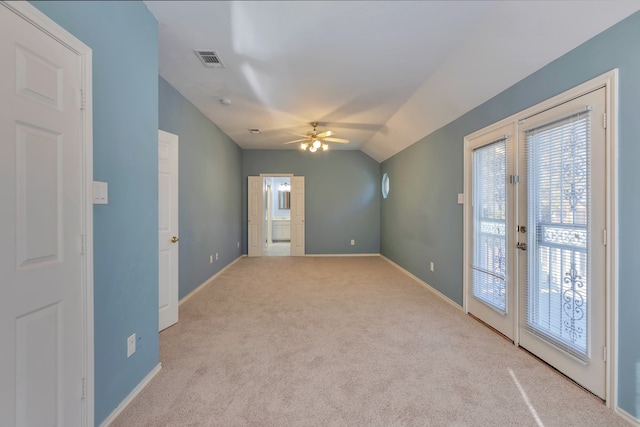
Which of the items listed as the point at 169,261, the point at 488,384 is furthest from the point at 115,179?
the point at 488,384

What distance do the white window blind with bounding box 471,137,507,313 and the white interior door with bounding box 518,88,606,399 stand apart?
255 millimetres

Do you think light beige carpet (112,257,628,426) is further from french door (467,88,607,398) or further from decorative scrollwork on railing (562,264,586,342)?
decorative scrollwork on railing (562,264,586,342)

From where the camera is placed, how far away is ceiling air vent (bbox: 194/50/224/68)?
2.47 m

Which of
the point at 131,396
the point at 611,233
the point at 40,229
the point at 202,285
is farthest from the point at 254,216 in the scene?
Answer: the point at 611,233

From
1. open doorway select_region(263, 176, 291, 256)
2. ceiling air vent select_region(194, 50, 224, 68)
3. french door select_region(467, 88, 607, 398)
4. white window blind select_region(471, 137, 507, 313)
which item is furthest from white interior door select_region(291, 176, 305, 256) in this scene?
french door select_region(467, 88, 607, 398)

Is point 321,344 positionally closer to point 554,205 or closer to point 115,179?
point 115,179

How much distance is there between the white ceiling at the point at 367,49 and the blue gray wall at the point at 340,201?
9.57ft

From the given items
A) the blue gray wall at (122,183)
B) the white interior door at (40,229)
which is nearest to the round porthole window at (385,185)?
the blue gray wall at (122,183)

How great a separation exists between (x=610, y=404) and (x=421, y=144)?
3.61 m

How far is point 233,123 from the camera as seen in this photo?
15.2ft

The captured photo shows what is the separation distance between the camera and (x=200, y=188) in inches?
160

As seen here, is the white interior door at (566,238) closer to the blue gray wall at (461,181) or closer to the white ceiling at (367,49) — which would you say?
the blue gray wall at (461,181)

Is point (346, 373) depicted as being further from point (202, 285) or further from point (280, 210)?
point (280, 210)

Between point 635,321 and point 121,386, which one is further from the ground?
point 635,321
